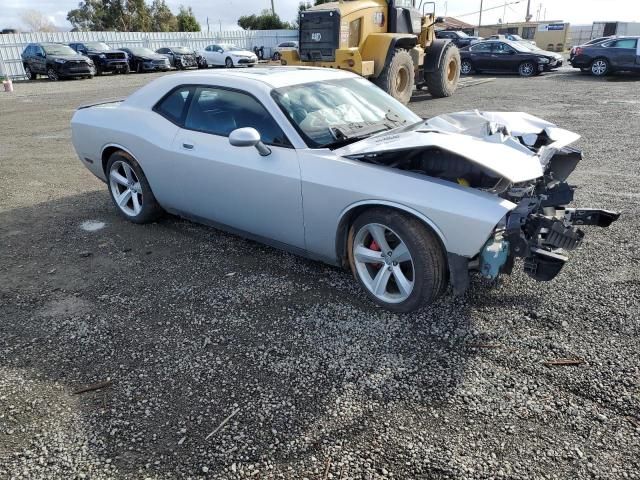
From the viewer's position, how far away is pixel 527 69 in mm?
20688

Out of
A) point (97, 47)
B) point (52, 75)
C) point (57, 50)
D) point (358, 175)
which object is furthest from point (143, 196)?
point (97, 47)

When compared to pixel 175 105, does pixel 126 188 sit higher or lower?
lower

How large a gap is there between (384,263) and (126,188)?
3.09 meters

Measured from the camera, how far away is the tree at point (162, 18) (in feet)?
191

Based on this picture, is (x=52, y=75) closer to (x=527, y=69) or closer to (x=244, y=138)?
(x=527, y=69)

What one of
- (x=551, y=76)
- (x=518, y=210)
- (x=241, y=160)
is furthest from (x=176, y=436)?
(x=551, y=76)

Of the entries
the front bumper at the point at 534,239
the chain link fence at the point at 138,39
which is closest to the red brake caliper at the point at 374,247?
the front bumper at the point at 534,239

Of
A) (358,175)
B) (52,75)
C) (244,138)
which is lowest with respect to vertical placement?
(52,75)

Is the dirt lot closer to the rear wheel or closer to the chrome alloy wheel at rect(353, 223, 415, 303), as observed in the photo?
the chrome alloy wheel at rect(353, 223, 415, 303)

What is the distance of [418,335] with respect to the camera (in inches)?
123

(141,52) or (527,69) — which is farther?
(141,52)

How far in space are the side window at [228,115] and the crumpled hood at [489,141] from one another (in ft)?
1.97

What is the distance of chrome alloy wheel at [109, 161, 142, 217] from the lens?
16.3 ft

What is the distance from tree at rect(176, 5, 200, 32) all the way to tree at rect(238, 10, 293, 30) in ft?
20.0
